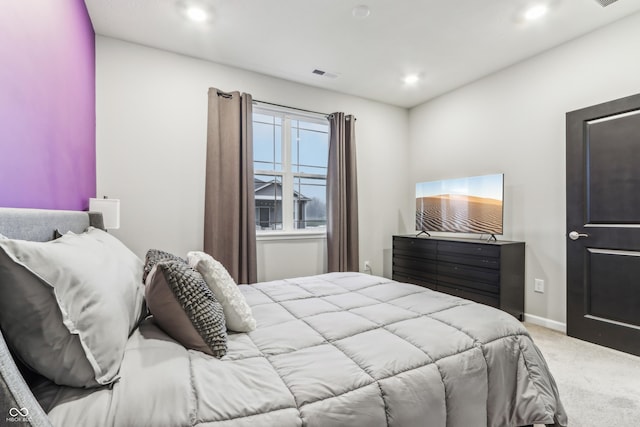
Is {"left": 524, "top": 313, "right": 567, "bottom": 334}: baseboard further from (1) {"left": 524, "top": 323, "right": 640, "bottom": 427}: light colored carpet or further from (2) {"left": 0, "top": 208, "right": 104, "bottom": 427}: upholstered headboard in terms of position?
(2) {"left": 0, "top": 208, "right": 104, "bottom": 427}: upholstered headboard

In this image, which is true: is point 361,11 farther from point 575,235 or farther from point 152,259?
point 575,235

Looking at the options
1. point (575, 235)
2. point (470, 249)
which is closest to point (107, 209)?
point (470, 249)

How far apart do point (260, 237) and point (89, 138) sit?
1.81 meters

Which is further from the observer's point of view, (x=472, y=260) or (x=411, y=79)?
(x=411, y=79)

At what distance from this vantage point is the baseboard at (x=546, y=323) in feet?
9.44

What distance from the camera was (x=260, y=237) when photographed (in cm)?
353

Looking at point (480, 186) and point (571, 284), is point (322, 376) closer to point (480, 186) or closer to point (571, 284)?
point (571, 284)

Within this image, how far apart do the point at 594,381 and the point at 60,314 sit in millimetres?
2851

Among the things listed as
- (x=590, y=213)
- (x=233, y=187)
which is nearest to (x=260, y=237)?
(x=233, y=187)

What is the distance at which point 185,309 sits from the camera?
114cm

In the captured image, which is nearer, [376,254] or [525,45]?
[525,45]

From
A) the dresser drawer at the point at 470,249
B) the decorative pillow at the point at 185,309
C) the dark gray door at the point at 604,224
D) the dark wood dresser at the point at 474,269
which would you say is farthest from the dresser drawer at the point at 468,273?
the decorative pillow at the point at 185,309

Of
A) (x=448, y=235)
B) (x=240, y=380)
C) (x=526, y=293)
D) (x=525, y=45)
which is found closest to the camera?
(x=240, y=380)

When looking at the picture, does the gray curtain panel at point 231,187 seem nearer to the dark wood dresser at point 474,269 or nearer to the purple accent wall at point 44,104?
the purple accent wall at point 44,104
